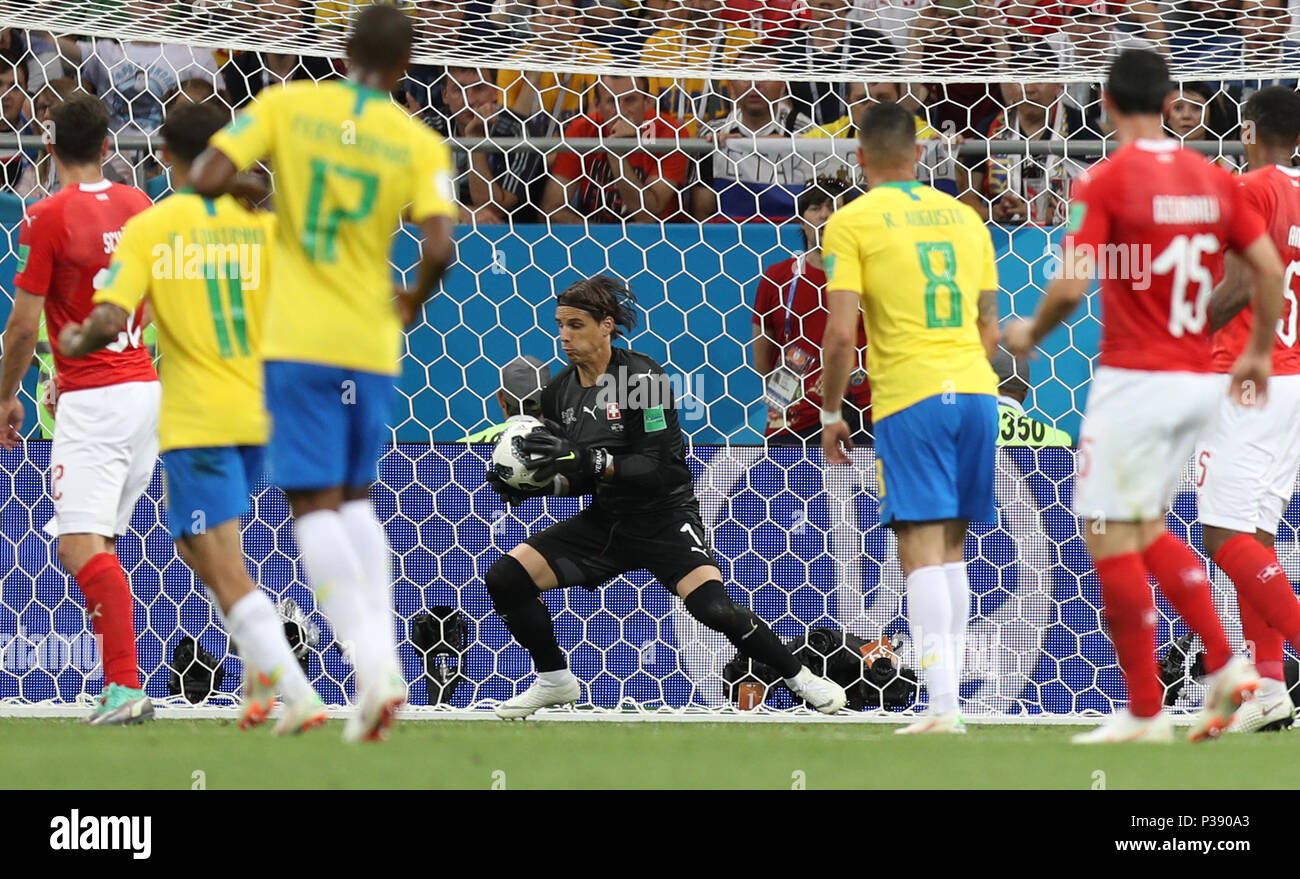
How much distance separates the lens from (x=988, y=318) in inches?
220

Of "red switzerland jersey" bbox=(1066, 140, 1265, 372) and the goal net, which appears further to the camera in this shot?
the goal net

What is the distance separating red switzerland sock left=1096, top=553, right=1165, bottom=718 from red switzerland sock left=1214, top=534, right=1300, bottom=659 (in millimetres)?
1142

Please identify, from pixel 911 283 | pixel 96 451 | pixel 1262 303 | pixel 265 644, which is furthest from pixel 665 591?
pixel 1262 303

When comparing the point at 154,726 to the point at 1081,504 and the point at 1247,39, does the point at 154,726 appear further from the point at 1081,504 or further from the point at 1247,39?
the point at 1247,39

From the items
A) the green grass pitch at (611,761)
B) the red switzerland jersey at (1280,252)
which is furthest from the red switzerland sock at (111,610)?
the red switzerland jersey at (1280,252)

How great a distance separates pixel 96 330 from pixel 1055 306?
2414 millimetres

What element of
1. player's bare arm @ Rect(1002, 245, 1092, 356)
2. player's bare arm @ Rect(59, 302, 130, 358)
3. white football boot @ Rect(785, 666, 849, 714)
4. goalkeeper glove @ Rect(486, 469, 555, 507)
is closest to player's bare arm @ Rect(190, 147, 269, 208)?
Answer: player's bare arm @ Rect(59, 302, 130, 358)

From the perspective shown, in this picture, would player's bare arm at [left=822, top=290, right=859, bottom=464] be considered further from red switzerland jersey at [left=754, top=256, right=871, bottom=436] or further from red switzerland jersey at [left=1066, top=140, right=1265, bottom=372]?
red switzerland jersey at [left=754, top=256, right=871, bottom=436]

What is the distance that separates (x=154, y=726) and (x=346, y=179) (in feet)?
7.77

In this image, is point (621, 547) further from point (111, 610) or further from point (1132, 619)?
point (1132, 619)

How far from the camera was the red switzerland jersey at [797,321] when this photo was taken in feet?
24.0

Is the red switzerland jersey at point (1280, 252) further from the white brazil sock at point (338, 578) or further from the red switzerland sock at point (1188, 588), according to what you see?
the white brazil sock at point (338, 578)

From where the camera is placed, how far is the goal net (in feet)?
22.5

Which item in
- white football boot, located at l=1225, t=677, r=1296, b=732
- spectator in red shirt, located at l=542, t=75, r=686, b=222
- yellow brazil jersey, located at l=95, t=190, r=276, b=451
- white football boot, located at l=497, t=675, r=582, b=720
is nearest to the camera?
yellow brazil jersey, located at l=95, t=190, r=276, b=451
